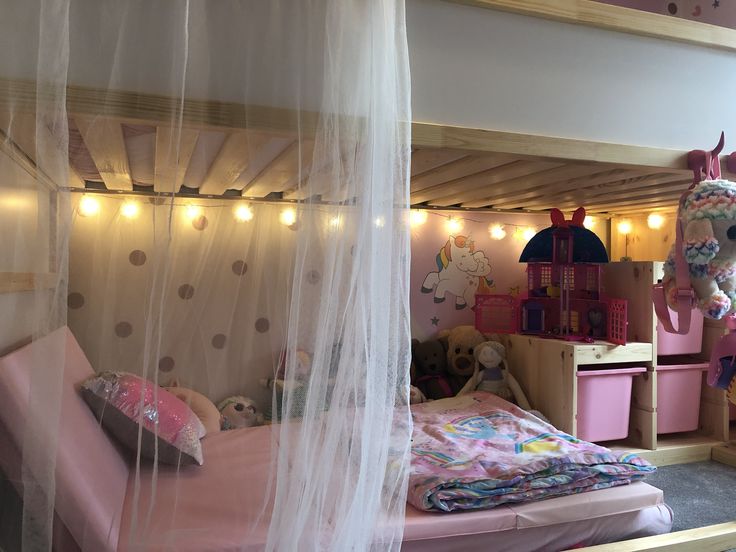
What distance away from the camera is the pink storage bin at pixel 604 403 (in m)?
2.99

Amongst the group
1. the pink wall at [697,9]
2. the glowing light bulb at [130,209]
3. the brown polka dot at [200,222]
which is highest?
the pink wall at [697,9]

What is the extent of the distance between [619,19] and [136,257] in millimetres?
1691

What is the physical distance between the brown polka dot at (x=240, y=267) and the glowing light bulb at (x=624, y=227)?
331 centimetres

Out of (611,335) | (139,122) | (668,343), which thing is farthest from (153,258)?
(668,343)

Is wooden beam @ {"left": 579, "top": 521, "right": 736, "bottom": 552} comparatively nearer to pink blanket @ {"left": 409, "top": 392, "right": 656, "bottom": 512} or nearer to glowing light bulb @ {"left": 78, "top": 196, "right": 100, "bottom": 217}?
pink blanket @ {"left": 409, "top": 392, "right": 656, "bottom": 512}

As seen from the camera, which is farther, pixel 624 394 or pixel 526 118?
pixel 624 394

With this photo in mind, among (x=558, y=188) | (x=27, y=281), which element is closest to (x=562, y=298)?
(x=558, y=188)

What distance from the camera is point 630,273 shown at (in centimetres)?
327

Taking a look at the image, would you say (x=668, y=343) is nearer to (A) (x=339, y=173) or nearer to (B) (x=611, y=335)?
(B) (x=611, y=335)

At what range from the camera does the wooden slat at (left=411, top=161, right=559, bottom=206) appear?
2250 mm

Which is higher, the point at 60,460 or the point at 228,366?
the point at 228,366

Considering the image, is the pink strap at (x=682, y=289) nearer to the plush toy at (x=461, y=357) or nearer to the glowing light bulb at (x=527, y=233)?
the plush toy at (x=461, y=357)

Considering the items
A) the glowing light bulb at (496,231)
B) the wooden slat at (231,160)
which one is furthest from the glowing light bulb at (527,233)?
the wooden slat at (231,160)

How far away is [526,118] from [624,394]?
195cm
